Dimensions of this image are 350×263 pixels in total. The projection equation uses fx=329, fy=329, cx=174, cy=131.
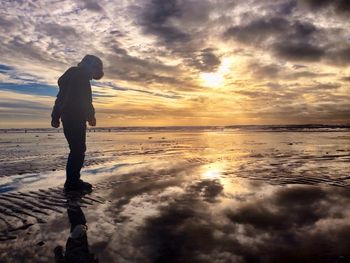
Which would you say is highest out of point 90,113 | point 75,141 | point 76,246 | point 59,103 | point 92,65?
point 92,65

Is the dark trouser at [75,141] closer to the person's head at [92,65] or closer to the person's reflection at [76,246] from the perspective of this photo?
the person's head at [92,65]

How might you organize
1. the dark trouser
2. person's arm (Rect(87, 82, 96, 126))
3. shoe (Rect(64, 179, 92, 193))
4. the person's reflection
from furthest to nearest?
person's arm (Rect(87, 82, 96, 126)) → the dark trouser → shoe (Rect(64, 179, 92, 193)) → the person's reflection

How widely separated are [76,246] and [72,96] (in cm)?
424

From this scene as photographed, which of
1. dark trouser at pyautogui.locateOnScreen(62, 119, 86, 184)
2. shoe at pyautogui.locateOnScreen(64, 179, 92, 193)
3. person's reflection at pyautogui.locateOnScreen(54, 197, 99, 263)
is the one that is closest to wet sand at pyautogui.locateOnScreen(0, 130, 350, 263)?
person's reflection at pyautogui.locateOnScreen(54, 197, 99, 263)

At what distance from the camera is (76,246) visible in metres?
3.65

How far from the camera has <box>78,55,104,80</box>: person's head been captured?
7.57m

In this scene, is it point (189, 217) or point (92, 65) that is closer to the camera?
point (189, 217)

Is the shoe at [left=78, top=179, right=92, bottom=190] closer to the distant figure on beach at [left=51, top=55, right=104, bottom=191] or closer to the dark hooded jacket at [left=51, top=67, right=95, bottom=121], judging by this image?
the distant figure on beach at [left=51, top=55, right=104, bottom=191]

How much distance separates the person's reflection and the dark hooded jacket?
2.90m

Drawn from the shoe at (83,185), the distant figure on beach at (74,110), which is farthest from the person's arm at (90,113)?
the shoe at (83,185)

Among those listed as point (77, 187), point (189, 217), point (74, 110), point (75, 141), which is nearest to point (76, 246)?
point (189, 217)

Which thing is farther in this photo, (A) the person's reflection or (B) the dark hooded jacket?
(B) the dark hooded jacket

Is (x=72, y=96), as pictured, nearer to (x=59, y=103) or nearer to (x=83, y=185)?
(x=59, y=103)

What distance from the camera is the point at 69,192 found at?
6520 mm
